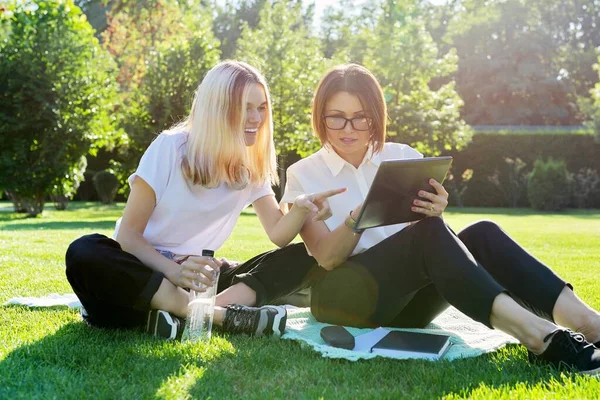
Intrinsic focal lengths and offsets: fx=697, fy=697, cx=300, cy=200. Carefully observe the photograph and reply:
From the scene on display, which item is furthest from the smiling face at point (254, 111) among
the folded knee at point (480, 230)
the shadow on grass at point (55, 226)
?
the shadow on grass at point (55, 226)

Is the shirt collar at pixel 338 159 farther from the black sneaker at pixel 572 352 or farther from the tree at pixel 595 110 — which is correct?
the tree at pixel 595 110

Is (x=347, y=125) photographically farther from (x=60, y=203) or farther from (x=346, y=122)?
(x=60, y=203)

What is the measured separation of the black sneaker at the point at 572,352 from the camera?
8.61 feet

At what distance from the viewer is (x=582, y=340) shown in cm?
267

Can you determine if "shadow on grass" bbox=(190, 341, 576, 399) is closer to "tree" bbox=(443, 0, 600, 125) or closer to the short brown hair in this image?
the short brown hair

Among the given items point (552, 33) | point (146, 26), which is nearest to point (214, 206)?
point (146, 26)

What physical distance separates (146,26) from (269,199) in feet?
72.6

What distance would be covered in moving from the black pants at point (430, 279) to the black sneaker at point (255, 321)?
0.30m

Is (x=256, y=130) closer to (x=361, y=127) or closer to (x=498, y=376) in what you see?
(x=361, y=127)

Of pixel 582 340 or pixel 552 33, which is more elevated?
pixel 552 33

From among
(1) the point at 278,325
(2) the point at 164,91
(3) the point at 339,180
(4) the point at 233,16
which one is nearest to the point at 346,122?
(3) the point at 339,180

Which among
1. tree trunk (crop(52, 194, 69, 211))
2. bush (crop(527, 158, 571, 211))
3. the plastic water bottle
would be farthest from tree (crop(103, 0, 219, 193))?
bush (crop(527, 158, 571, 211))

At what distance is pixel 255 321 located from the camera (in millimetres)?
3344

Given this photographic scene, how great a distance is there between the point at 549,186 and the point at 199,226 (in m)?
19.0
